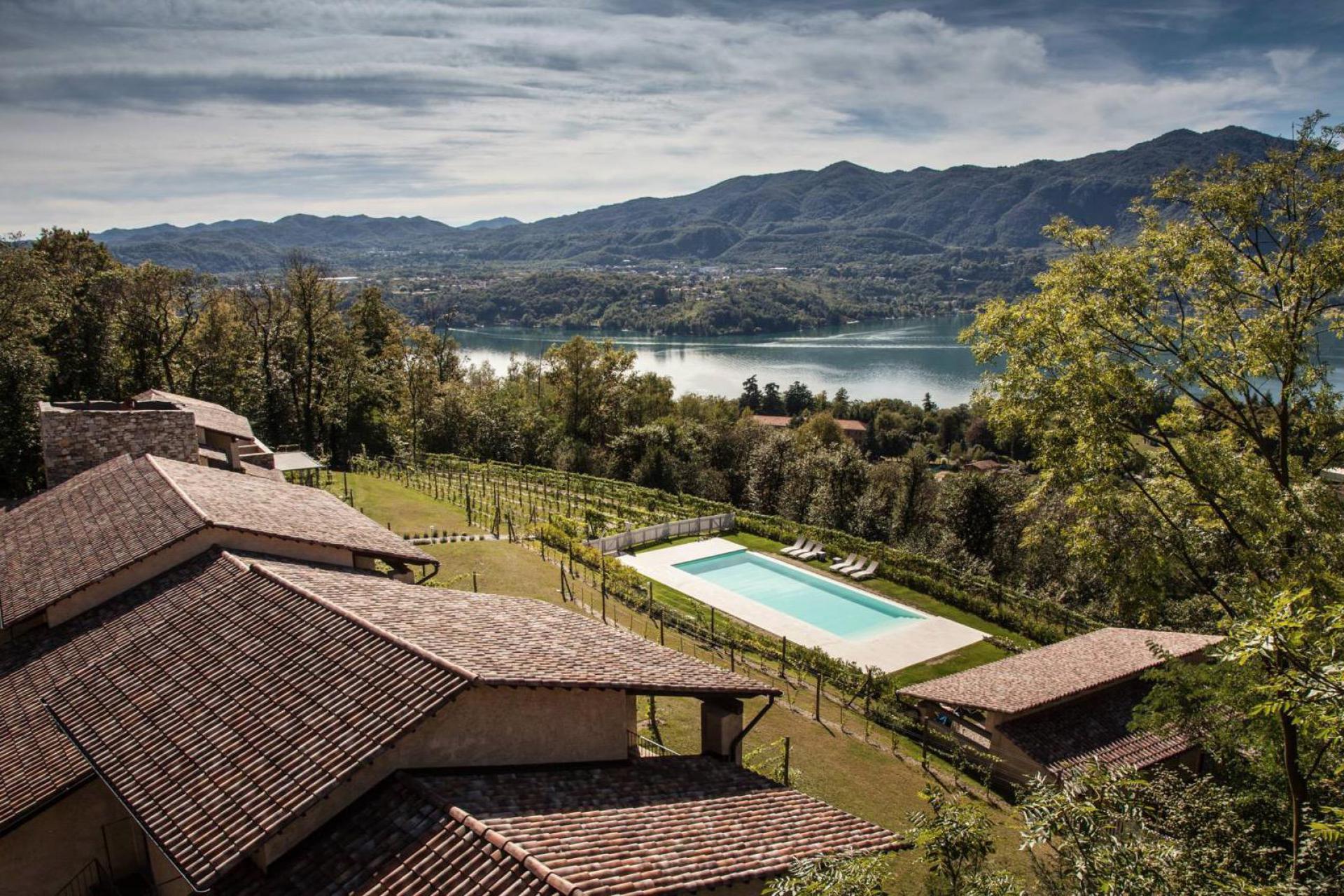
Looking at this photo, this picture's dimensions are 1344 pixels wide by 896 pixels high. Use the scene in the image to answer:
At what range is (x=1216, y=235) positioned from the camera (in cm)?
1331

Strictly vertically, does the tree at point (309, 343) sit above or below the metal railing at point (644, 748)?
above

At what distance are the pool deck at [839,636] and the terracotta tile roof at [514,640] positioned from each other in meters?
14.7

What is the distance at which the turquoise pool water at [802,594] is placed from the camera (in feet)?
97.5

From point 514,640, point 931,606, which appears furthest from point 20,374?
point 931,606

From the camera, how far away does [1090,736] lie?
17.4m

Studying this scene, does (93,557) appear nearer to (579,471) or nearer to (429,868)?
(429,868)

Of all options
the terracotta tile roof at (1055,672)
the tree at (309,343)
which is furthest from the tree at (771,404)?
the terracotta tile roof at (1055,672)

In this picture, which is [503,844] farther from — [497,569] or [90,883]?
[497,569]

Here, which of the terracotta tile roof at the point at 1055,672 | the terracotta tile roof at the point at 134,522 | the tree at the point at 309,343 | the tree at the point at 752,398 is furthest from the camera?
the tree at the point at 752,398

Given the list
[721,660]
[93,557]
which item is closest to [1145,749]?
[721,660]

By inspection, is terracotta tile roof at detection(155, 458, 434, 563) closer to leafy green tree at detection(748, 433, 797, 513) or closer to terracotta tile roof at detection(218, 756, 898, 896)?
terracotta tile roof at detection(218, 756, 898, 896)

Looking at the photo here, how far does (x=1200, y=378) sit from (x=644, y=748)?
11152mm

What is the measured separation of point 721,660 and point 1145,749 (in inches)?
391

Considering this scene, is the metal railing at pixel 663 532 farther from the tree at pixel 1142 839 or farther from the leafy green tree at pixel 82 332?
the tree at pixel 1142 839
